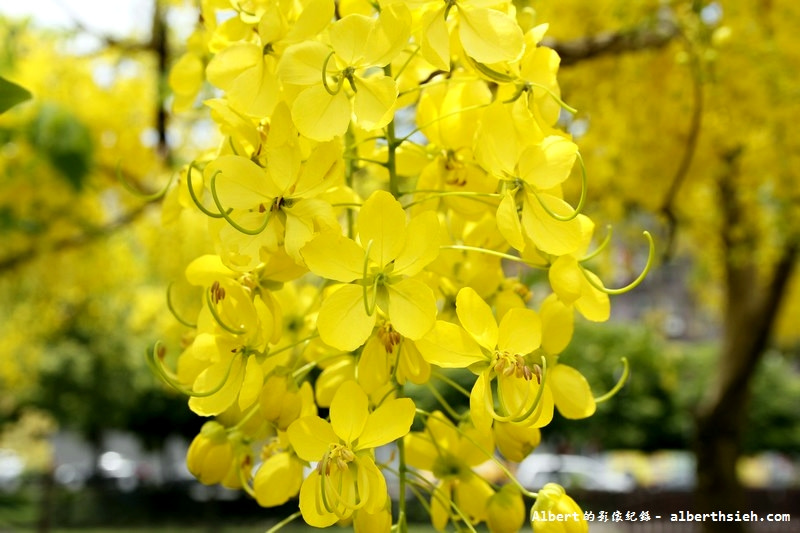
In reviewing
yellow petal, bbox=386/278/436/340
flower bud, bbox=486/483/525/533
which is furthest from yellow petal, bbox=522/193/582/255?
flower bud, bbox=486/483/525/533

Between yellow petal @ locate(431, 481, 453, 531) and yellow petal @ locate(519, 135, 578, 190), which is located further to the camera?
yellow petal @ locate(431, 481, 453, 531)

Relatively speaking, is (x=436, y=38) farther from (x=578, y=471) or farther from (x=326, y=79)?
(x=578, y=471)

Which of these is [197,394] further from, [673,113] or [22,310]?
[22,310]

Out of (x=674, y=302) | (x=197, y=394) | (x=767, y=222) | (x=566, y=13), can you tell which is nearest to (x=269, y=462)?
(x=197, y=394)

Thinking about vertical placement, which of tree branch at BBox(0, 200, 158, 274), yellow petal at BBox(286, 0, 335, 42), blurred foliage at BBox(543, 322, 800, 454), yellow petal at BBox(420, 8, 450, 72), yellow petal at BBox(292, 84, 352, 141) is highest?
tree branch at BBox(0, 200, 158, 274)

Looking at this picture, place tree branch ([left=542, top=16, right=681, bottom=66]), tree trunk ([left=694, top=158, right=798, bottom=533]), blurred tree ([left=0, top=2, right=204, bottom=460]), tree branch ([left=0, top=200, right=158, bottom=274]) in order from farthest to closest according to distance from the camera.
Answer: tree trunk ([left=694, top=158, right=798, bottom=533])
tree branch ([left=0, top=200, right=158, bottom=274])
blurred tree ([left=0, top=2, right=204, bottom=460])
tree branch ([left=542, top=16, right=681, bottom=66])

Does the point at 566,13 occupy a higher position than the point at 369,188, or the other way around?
the point at 566,13

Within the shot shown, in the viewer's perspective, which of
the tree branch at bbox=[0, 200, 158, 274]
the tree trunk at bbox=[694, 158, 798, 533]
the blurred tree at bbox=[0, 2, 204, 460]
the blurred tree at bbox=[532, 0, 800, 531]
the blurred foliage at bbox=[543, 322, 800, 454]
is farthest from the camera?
the blurred foliage at bbox=[543, 322, 800, 454]

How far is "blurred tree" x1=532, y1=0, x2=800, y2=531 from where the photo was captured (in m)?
1.85

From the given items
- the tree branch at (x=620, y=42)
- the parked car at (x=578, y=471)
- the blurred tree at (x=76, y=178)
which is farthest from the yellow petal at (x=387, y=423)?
the parked car at (x=578, y=471)

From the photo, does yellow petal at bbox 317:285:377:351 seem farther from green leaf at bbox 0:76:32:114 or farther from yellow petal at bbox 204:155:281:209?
green leaf at bbox 0:76:32:114

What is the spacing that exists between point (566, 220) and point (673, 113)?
1.88m

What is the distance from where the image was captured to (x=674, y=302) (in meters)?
22.9

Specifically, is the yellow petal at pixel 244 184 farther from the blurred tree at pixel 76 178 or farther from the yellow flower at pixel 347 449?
the blurred tree at pixel 76 178
